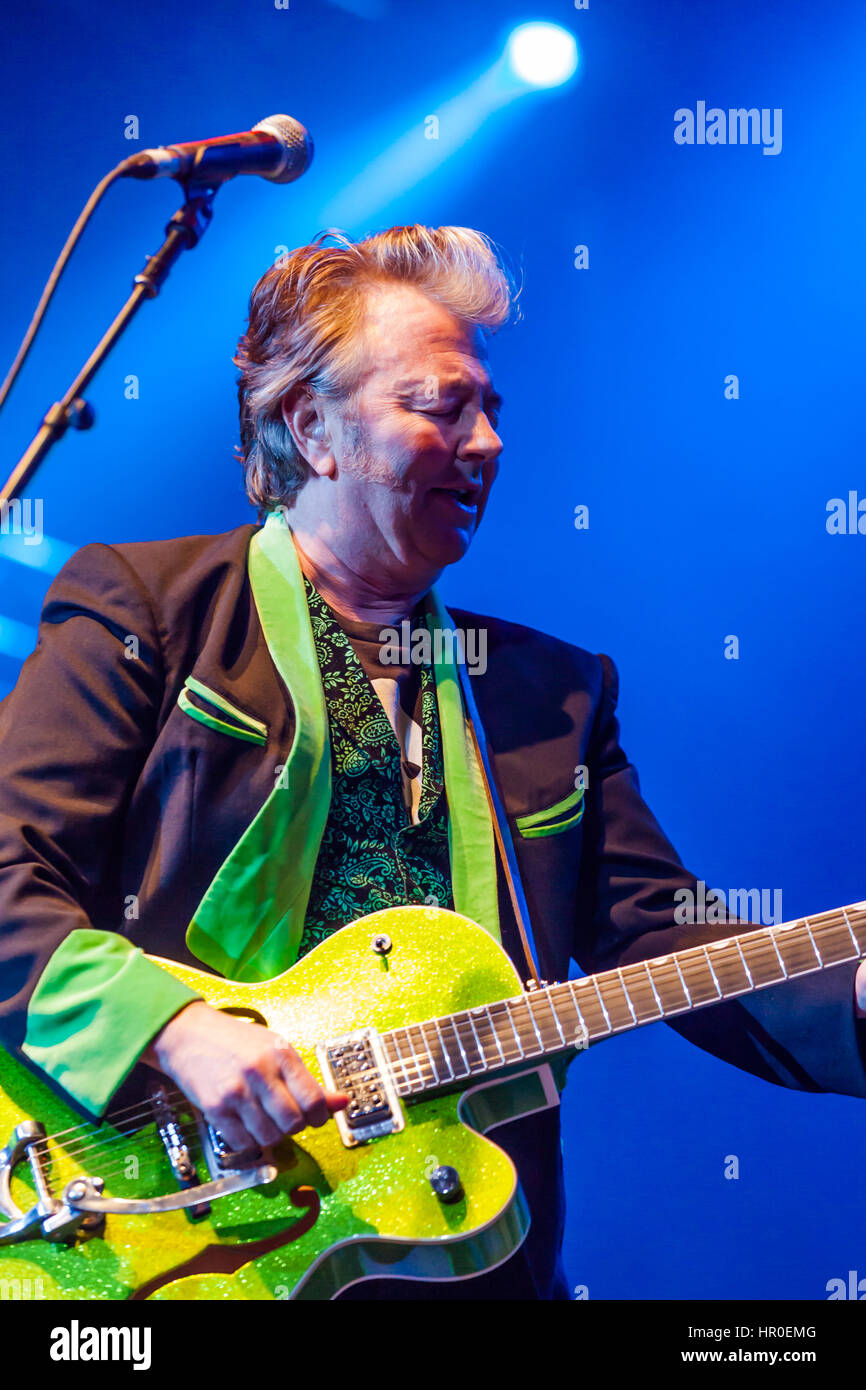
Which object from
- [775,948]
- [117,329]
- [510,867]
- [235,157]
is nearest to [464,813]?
[510,867]

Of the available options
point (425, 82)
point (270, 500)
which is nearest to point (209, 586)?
point (270, 500)

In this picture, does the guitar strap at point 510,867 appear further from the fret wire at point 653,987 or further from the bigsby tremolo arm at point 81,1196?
the bigsby tremolo arm at point 81,1196

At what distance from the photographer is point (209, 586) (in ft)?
5.59

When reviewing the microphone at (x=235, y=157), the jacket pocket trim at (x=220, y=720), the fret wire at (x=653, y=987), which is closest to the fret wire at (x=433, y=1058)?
the fret wire at (x=653, y=987)

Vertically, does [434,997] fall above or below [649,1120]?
above

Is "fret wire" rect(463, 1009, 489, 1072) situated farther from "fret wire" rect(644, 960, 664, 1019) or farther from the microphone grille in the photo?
the microphone grille

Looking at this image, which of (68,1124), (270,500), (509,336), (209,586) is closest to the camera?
(68,1124)

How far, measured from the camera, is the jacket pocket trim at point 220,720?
159 centimetres

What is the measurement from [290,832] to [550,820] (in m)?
0.41

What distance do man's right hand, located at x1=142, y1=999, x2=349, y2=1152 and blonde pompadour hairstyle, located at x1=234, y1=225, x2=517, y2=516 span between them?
36.1 inches

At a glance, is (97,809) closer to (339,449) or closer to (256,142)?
(339,449)

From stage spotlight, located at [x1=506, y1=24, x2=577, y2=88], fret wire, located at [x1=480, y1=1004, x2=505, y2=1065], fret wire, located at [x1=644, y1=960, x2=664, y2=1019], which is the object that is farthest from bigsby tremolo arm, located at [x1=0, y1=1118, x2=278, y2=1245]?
stage spotlight, located at [x1=506, y1=24, x2=577, y2=88]

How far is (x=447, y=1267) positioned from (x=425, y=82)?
197cm

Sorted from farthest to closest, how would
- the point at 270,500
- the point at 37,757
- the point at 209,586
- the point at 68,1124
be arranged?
the point at 270,500, the point at 209,586, the point at 37,757, the point at 68,1124
